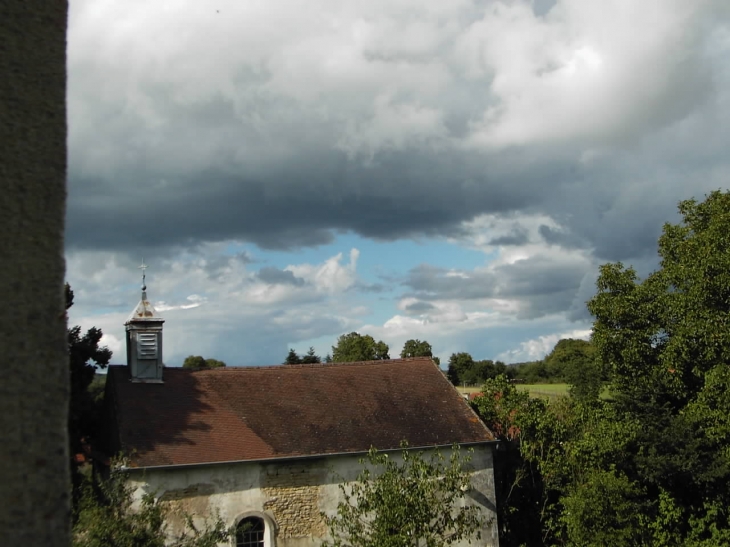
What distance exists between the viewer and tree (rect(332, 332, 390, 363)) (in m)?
64.7

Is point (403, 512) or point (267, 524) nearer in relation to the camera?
point (403, 512)

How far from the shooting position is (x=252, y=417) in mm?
23953

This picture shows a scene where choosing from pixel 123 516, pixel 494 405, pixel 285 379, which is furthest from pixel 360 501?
pixel 494 405

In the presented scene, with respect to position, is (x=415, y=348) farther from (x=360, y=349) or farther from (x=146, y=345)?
(x=146, y=345)

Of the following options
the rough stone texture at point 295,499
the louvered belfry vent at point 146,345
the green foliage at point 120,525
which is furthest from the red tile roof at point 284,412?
the green foliage at point 120,525

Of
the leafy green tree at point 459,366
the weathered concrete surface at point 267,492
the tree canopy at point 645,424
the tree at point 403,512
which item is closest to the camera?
the tree at point 403,512

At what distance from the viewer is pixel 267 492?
22.1 m

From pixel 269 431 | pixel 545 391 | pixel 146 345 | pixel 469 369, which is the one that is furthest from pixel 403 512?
pixel 469 369

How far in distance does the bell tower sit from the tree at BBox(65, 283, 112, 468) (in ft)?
4.76

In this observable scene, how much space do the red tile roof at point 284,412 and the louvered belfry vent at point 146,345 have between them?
88cm

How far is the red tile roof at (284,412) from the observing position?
2202cm

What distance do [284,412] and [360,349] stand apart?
41530 millimetres

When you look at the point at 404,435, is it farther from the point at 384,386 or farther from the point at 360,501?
the point at 360,501

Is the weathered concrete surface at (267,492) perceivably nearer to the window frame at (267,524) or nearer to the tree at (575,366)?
the window frame at (267,524)
